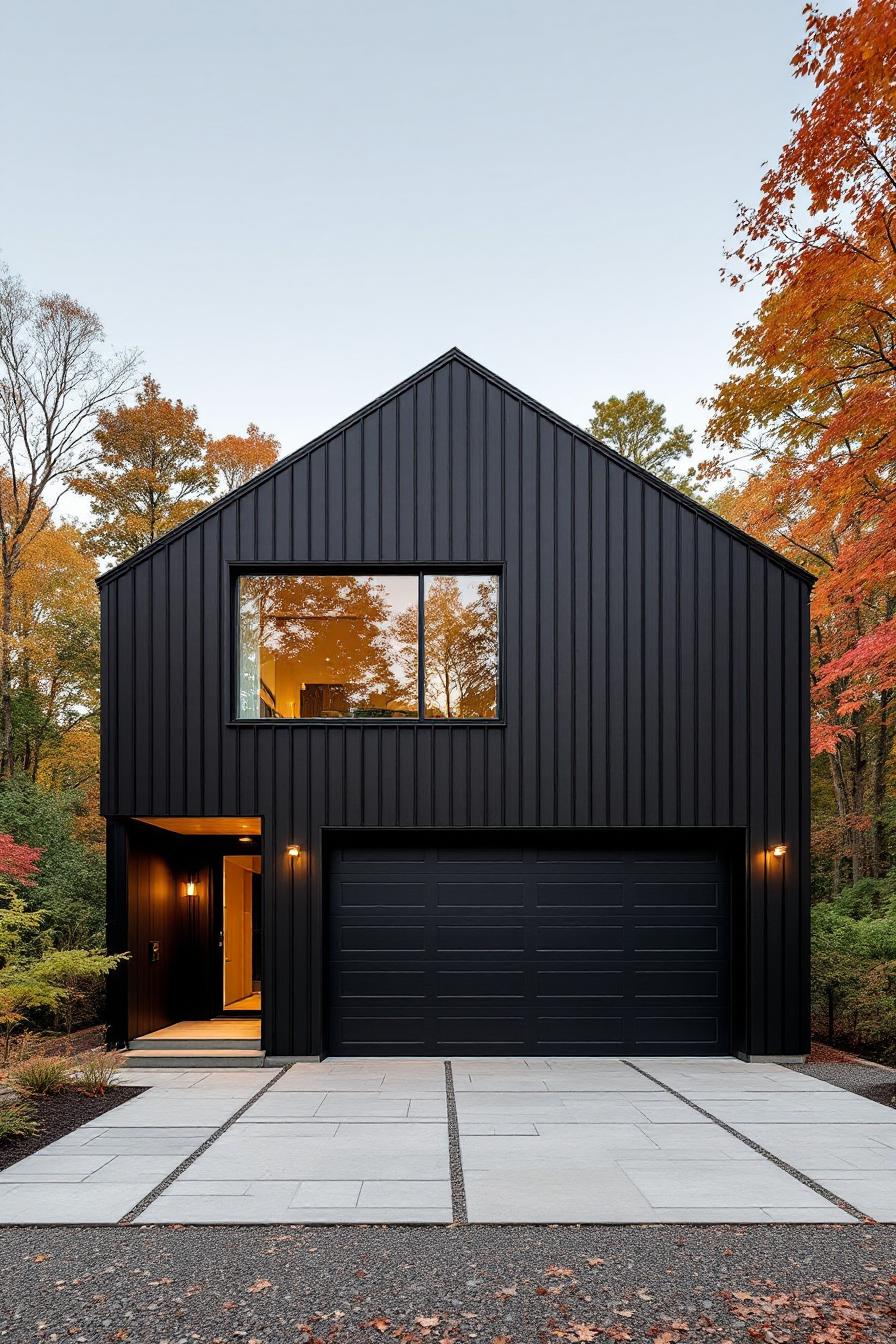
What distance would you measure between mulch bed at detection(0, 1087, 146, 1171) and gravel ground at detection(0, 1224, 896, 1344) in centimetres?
151

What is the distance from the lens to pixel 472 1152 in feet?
17.8

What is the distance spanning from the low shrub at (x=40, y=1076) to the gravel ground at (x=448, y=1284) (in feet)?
9.32

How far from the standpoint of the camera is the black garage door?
838cm

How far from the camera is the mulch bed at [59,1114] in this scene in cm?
558

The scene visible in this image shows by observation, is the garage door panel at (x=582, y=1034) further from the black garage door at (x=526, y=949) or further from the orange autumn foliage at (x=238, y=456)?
the orange autumn foliage at (x=238, y=456)

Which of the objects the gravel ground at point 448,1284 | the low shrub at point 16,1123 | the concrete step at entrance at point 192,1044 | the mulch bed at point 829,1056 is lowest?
the mulch bed at point 829,1056

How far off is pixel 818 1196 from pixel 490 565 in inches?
236

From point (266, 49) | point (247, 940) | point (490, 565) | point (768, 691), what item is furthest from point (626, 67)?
point (247, 940)

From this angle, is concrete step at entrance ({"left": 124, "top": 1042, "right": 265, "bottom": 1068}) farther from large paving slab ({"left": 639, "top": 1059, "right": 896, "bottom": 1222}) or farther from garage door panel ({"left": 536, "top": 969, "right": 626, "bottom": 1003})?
large paving slab ({"left": 639, "top": 1059, "right": 896, "bottom": 1222})

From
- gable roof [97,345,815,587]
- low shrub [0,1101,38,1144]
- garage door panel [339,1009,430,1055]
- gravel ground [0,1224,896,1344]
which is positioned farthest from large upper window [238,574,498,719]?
gravel ground [0,1224,896,1344]

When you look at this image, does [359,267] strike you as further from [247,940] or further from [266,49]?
[247,940]

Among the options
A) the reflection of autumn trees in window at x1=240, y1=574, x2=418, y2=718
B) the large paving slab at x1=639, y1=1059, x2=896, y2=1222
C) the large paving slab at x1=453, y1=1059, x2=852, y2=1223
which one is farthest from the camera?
the reflection of autumn trees in window at x1=240, y1=574, x2=418, y2=718

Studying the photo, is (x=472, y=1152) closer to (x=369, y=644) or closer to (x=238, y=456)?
(x=369, y=644)

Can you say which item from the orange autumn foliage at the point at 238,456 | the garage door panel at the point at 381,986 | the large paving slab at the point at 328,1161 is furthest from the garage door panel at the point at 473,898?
the orange autumn foliage at the point at 238,456
